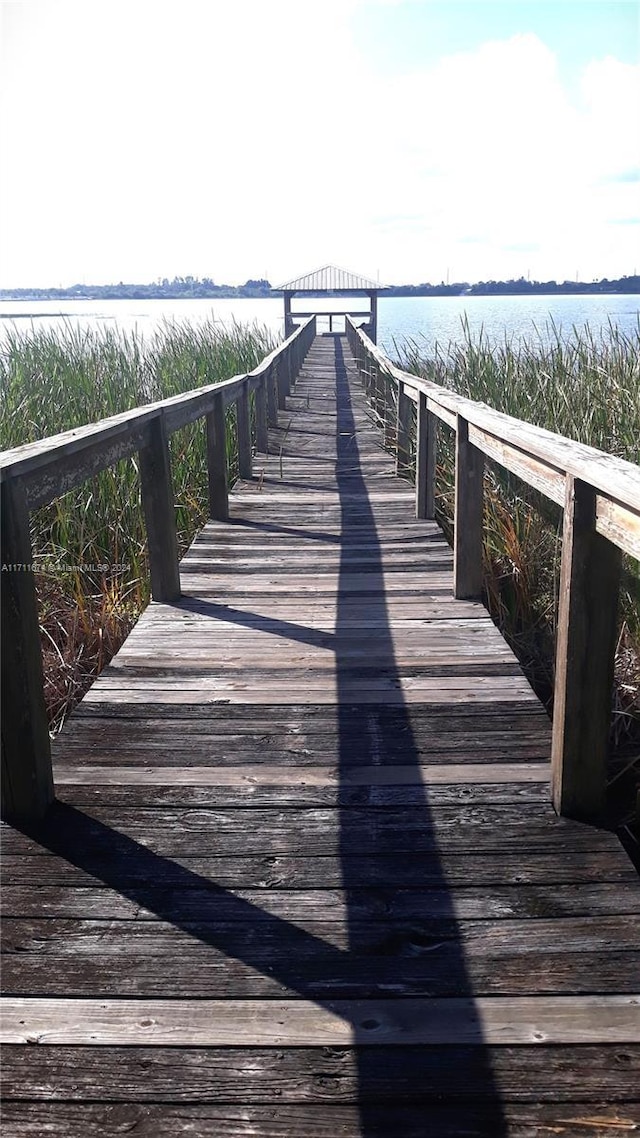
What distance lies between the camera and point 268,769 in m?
2.57

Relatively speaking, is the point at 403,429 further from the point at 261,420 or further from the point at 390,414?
the point at 390,414

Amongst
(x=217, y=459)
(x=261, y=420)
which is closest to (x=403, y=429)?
(x=261, y=420)

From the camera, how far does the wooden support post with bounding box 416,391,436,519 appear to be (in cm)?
541

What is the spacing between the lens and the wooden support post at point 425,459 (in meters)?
5.41

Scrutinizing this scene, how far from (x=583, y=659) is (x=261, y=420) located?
21.1ft

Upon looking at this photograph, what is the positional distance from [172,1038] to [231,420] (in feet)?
21.2

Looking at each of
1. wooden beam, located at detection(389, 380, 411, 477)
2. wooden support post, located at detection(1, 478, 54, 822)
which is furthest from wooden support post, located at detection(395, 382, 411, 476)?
wooden support post, located at detection(1, 478, 54, 822)

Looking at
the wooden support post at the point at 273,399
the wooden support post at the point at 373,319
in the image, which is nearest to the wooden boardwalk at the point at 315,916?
the wooden support post at the point at 273,399

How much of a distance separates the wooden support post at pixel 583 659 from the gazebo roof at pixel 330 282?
2625 centimetres

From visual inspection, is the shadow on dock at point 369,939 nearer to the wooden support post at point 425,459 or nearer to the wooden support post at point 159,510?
the wooden support post at point 159,510

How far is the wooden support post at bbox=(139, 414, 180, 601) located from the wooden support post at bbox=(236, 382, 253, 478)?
2.43 m

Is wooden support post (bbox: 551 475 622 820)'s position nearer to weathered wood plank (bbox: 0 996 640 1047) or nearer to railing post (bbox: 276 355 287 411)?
weathered wood plank (bbox: 0 996 640 1047)

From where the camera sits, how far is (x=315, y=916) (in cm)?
193

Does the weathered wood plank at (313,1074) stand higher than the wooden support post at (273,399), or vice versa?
the wooden support post at (273,399)
